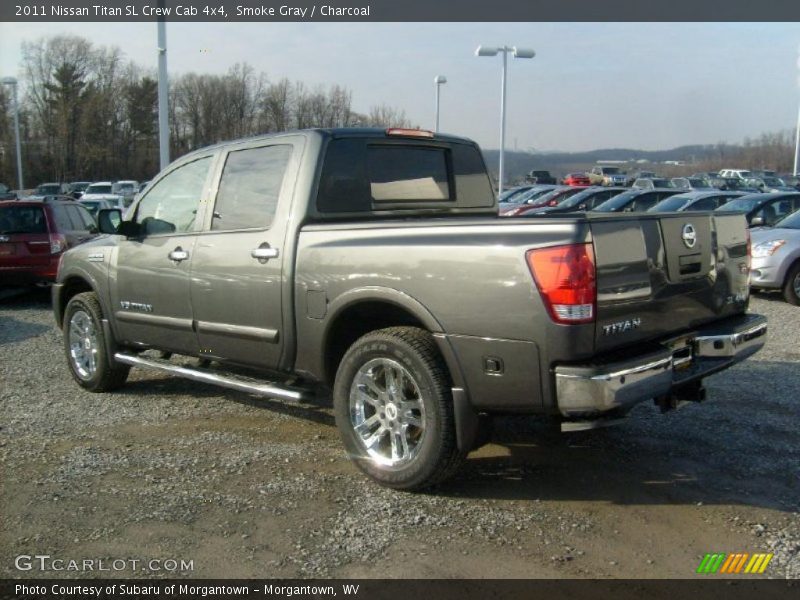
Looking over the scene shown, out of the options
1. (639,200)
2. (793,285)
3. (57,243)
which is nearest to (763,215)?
(793,285)

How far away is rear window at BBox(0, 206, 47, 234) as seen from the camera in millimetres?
11852

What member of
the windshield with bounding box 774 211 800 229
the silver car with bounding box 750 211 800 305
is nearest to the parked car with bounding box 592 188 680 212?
the windshield with bounding box 774 211 800 229

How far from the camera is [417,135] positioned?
18.1ft

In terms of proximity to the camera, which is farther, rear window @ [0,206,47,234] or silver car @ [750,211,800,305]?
rear window @ [0,206,47,234]

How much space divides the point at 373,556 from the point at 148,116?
194ft

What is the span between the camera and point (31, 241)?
11.7 m

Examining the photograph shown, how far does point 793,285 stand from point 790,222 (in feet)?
3.79

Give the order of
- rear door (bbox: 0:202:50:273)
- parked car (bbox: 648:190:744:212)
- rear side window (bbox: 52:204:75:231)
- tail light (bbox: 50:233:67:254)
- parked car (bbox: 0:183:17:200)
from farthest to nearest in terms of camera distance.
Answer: parked car (bbox: 0:183:17:200) < parked car (bbox: 648:190:744:212) < rear side window (bbox: 52:204:75:231) < tail light (bbox: 50:233:67:254) < rear door (bbox: 0:202:50:273)

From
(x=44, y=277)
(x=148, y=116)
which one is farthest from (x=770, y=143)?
(x=44, y=277)

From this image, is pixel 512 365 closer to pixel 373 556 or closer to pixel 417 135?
pixel 373 556

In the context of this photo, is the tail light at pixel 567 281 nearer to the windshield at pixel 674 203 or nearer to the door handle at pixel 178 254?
the door handle at pixel 178 254

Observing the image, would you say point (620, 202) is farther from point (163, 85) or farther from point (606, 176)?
point (606, 176)

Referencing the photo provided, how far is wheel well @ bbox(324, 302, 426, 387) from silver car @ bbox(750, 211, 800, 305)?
8348mm
